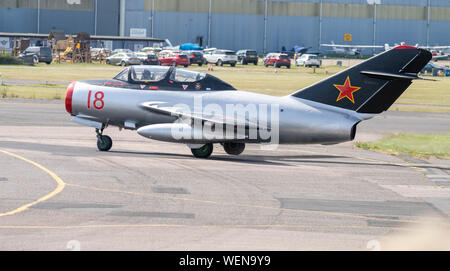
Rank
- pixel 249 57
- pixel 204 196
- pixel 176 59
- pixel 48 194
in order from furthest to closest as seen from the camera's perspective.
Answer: pixel 249 57, pixel 176 59, pixel 204 196, pixel 48 194

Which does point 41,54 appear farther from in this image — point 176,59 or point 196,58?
point 196,58

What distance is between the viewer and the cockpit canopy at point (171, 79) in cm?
2394

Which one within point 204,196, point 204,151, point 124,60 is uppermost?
point 124,60

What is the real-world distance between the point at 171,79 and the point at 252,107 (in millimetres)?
3065

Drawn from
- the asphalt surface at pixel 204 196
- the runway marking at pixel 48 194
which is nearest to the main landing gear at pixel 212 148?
the asphalt surface at pixel 204 196

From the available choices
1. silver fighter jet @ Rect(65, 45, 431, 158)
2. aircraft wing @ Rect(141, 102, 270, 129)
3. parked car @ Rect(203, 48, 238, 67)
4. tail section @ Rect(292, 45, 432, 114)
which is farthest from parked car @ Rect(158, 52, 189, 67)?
tail section @ Rect(292, 45, 432, 114)

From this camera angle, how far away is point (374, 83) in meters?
22.5

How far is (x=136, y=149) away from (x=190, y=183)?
6926mm

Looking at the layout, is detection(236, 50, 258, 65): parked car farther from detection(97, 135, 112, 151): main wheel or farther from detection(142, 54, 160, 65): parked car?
detection(97, 135, 112, 151): main wheel

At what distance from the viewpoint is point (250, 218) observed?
1443 cm

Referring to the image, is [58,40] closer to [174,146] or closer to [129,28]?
[129,28]

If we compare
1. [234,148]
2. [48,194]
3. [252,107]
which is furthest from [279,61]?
[48,194]

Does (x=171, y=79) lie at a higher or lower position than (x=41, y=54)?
lower

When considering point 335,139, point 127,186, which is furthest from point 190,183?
point 335,139
